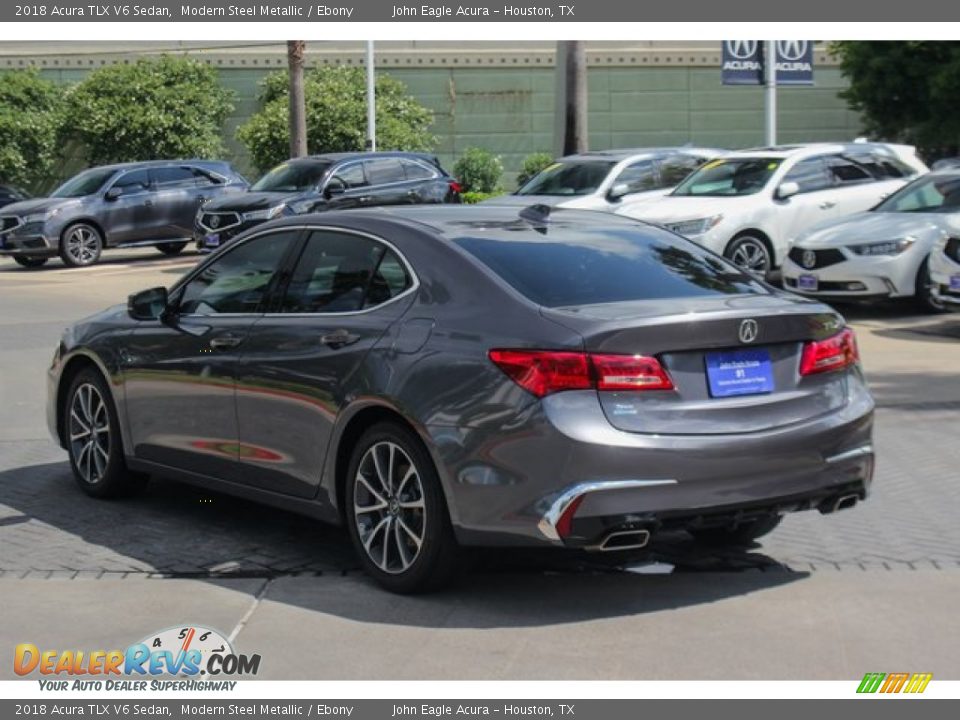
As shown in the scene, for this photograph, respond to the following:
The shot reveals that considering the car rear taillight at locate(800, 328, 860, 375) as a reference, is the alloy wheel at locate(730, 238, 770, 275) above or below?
below

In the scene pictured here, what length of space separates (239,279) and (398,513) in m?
1.82

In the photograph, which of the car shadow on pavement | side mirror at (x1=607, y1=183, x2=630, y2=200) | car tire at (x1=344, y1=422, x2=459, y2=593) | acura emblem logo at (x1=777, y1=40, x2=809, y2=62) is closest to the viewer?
car tire at (x1=344, y1=422, x2=459, y2=593)

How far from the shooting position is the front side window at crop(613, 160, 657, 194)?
20953 millimetres

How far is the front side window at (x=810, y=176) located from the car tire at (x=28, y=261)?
13437 millimetres

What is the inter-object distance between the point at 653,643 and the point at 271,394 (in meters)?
2.25

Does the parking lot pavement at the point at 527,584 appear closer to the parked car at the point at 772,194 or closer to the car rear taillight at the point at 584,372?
the car rear taillight at the point at 584,372

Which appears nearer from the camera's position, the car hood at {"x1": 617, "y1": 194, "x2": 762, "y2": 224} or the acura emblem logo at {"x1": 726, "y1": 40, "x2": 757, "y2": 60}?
the car hood at {"x1": 617, "y1": 194, "x2": 762, "y2": 224}

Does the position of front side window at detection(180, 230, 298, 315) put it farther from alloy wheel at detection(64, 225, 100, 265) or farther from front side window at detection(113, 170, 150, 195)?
front side window at detection(113, 170, 150, 195)

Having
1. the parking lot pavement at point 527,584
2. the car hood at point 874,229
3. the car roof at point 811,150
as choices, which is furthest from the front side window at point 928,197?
the parking lot pavement at point 527,584

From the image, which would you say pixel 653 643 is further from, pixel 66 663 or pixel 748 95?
pixel 748 95

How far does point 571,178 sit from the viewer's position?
21.1 meters

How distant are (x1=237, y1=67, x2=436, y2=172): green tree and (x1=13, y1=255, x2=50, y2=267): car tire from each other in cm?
990

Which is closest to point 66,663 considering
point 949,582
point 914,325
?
point 949,582

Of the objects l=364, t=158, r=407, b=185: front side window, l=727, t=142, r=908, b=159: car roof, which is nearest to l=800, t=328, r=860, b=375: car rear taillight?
l=727, t=142, r=908, b=159: car roof
